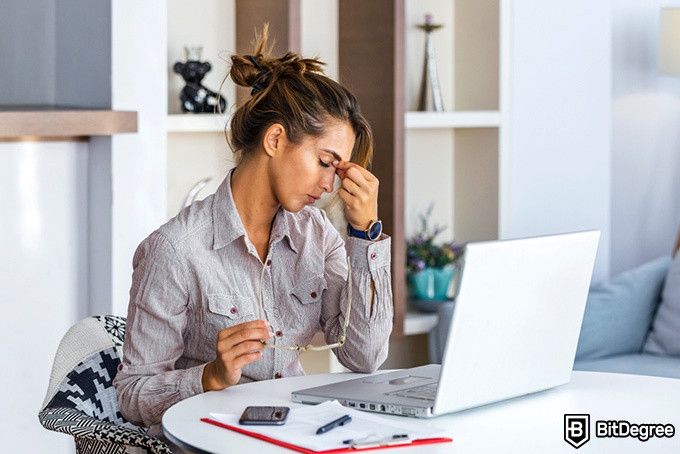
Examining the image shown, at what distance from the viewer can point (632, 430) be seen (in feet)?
5.42

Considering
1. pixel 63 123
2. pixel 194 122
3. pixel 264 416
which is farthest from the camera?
pixel 194 122

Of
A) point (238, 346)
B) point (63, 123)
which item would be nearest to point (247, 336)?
point (238, 346)

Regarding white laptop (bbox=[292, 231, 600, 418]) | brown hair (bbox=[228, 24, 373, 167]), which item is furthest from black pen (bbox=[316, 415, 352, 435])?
brown hair (bbox=[228, 24, 373, 167])

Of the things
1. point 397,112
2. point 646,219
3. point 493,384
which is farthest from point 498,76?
point 493,384

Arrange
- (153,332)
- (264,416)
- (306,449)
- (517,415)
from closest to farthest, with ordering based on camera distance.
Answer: (306,449) → (264,416) → (517,415) → (153,332)

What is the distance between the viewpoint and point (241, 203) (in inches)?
80.4

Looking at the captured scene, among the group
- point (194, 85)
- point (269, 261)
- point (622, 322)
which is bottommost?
point (622, 322)

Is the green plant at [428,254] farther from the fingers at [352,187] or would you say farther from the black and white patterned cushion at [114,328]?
the fingers at [352,187]

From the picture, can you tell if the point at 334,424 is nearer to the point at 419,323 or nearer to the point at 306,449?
the point at 306,449

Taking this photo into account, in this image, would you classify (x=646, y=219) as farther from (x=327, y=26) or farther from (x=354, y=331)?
(x=354, y=331)

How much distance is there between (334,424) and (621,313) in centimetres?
235

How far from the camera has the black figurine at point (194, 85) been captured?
132 inches

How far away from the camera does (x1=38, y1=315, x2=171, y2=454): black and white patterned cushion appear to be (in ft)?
5.82

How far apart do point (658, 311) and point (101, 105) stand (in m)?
1.84
